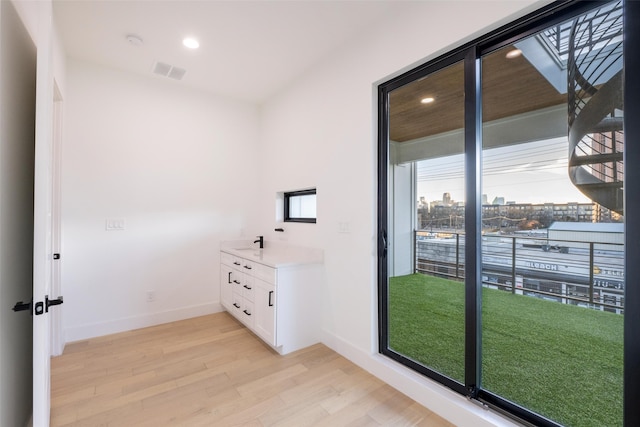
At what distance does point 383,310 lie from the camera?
244 centimetres

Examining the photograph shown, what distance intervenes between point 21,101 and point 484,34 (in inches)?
106

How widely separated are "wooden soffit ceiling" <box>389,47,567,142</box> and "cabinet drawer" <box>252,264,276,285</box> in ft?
5.37

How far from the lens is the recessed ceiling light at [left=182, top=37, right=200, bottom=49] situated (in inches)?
102

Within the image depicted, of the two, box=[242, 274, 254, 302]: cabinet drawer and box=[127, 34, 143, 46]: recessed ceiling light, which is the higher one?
box=[127, 34, 143, 46]: recessed ceiling light

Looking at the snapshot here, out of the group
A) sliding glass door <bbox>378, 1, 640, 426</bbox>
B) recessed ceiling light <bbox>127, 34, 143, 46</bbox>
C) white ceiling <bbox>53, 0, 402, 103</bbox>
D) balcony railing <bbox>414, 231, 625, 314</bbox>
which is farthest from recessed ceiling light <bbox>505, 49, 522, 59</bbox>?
recessed ceiling light <bbox>127, 34, 143, 46</bbox>

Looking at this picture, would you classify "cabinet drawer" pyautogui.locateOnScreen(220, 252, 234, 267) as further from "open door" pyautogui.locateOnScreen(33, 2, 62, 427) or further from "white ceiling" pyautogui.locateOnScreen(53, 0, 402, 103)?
"open door" pyautogui.locateOnScreen(33, 2, 62, 427)

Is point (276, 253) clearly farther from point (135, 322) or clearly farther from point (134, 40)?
point (134, 40)

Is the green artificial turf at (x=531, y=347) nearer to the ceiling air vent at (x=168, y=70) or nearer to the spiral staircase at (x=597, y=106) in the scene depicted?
the spiral staircase at (x=597, y=106)

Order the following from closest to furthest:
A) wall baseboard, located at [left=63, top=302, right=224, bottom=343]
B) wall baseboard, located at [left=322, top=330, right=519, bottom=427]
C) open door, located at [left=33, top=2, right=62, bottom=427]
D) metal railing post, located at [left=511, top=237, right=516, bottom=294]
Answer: open door, located at [left=33, top=2, right=62, bottom=427], wall baseboard, located at [left=322, top=330, right=519, bottom=427], metal railing post, located at [left=511, top=237, right=516, bottom=294], wall baseboard, located at [left=63, top=302, right=224, bottom=343]

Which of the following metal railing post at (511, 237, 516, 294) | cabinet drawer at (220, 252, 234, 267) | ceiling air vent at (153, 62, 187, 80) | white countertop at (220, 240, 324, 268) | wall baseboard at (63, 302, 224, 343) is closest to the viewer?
metal railing post at (511, 237, 516, 294)

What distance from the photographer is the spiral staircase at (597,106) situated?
4.51 feet

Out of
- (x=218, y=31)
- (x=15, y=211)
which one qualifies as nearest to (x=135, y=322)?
(x=15, y=211)

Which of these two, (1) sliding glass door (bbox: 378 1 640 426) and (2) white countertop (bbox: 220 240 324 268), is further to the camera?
(2) white countertop (bbox: 220 240 324 268)

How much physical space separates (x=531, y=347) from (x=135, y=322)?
13.0 feet
